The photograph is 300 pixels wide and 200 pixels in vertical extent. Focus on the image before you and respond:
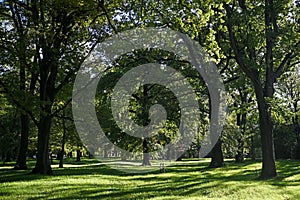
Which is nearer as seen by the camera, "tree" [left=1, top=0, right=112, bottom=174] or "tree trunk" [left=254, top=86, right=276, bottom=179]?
"tree" [left=1, top=0, right=112, bottom=174]

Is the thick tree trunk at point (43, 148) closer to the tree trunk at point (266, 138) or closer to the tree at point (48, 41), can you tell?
the tree at point (48, 41)

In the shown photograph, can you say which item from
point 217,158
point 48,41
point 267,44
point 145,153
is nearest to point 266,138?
point 267,44

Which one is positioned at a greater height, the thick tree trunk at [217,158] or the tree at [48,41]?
the tree at [48,41]

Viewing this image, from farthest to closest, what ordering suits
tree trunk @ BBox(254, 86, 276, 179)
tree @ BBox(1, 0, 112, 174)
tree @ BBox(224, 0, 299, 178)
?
tree trunk @ BBox(254, 86, 276, 179), tree @ BBox(1, 0, 112, 174), tree @ BBox(224, 0, 299, 178)

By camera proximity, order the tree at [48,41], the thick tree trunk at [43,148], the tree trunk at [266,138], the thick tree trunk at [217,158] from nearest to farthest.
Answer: the tree at [48,41], the tree trunk at [266,138], the thick tree trunk at [43,148], the thick tree trunk at [217,158]

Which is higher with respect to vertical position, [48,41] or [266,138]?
[48,41]

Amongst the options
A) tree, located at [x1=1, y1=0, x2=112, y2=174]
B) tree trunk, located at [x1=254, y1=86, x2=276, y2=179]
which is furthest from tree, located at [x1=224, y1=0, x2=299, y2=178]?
tree, located at [x1=1, y1=0, x2=112, y2=174]

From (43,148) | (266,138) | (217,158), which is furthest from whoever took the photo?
(217,158)

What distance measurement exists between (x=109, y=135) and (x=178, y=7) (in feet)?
72.4

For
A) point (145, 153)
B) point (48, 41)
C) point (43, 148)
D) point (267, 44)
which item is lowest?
point (43, 148)

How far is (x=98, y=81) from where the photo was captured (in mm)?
25750

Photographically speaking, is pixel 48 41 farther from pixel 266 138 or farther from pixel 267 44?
pixel 266 138

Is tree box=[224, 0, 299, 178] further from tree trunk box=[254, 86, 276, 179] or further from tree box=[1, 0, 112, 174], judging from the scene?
tree box=[1, 0, 112, 174]

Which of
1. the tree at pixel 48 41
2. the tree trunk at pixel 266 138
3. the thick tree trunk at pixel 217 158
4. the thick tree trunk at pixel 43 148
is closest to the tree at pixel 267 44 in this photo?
the tree trunk at pixel 266 138
